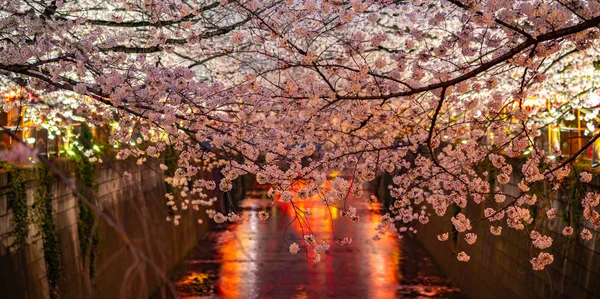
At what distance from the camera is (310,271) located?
65.2 feet

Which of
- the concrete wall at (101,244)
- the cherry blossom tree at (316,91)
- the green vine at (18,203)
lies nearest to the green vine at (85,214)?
the concrete wall at (101,244)

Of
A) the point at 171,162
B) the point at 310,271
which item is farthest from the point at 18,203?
the point at 171,162

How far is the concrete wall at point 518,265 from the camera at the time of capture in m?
10.0

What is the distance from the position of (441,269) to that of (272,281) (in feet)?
14.7

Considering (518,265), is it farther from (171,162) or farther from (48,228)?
(171,162)

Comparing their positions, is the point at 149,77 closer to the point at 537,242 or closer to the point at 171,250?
the point at 537,242

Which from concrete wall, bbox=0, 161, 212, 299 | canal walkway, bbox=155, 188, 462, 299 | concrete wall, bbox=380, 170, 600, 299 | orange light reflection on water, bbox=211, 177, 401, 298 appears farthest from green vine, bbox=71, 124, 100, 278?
concrete wall, bbox=380, 170, 600, 299

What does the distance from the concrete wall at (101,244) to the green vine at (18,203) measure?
0.32 feet

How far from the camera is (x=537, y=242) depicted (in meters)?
6.47

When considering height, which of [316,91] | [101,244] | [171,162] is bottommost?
[101,244]

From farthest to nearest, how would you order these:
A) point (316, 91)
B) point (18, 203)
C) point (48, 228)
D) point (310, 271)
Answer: point (310, 271), point (48, 228), point (18, 203), point (316, 91)

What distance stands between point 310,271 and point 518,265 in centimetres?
758

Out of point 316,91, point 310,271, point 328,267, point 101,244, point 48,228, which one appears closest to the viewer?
point 316,91

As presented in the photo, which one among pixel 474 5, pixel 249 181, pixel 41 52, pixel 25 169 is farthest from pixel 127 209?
pixel 249 181
